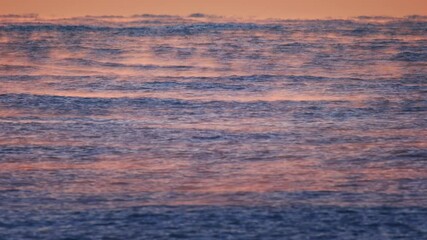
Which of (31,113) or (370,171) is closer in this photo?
(370,171)

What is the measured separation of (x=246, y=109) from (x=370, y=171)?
3.07m

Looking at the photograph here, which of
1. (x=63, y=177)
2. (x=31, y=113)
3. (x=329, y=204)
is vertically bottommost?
(x=329, y=204)

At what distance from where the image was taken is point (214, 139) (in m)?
7.62

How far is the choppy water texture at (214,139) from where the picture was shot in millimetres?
5293

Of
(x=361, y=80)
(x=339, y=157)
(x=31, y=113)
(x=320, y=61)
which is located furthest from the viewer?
(x=320, y=61)

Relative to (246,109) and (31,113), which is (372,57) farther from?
(31,113)

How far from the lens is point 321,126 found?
325 inches

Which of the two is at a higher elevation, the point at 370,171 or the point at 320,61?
the point at 320,61

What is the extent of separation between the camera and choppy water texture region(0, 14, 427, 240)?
5.29 metres

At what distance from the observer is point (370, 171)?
6449 mm

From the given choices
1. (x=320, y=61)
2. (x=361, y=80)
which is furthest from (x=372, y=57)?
(x=361, y=80)

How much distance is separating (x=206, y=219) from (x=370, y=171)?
1.92 metres

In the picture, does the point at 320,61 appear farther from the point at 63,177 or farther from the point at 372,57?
the point at 63,177

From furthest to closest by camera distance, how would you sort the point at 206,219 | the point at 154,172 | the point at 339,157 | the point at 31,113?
the point at 31,113, the point at 339,157, the point at 154,172, the point at 206,219
